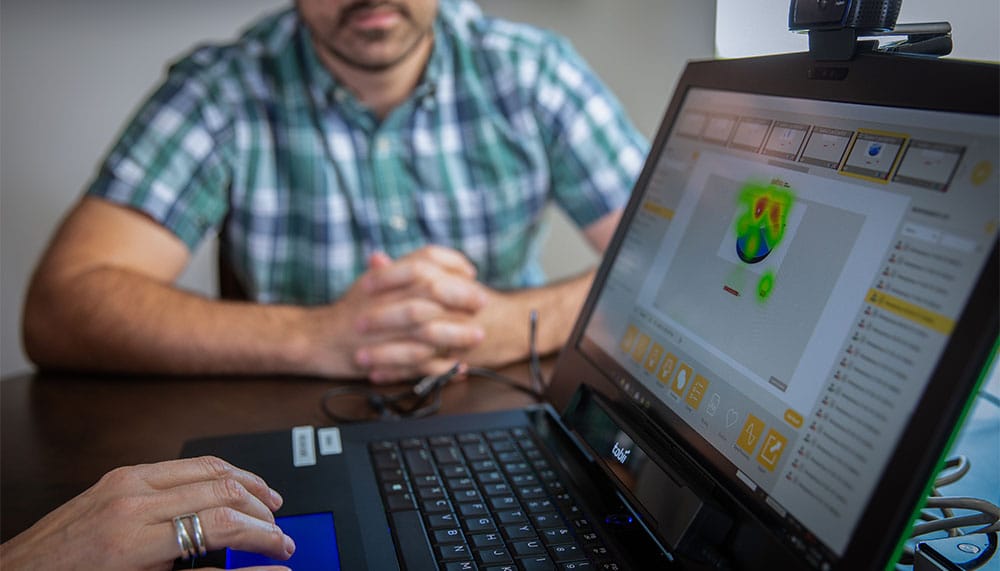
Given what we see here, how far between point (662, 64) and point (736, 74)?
1.38 m

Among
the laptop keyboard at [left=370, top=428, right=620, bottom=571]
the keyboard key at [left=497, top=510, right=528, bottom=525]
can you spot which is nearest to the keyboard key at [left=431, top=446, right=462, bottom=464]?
the laptop keyboard at [left=370, top=428, right=620, bottom=571]

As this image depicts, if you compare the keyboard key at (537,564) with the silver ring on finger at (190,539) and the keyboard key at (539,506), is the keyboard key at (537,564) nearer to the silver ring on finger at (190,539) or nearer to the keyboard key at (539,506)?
the keyboard key at (539,506)

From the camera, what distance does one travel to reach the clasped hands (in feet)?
3.35

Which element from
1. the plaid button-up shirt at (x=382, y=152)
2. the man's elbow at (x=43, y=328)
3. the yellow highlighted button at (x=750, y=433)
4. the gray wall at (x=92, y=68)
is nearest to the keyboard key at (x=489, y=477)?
the yellow highlighted button at (x=750, y=433)

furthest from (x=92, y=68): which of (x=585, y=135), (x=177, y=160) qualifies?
(x=585, y=135)

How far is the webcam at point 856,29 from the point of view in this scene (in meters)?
0.56

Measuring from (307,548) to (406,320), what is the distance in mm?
473

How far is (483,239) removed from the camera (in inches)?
60.6

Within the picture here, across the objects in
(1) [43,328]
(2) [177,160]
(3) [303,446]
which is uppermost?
(2) [177,160]

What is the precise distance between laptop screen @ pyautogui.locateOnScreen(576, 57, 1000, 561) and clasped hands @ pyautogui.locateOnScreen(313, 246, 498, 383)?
33 cm

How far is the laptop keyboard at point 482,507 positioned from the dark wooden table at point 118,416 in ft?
0.52

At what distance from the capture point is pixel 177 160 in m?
1.34

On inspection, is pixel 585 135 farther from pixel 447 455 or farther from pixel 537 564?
pixel 537 564

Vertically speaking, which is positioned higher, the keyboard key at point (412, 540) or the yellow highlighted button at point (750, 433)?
the yellow highlighted button at point (750, 433)
